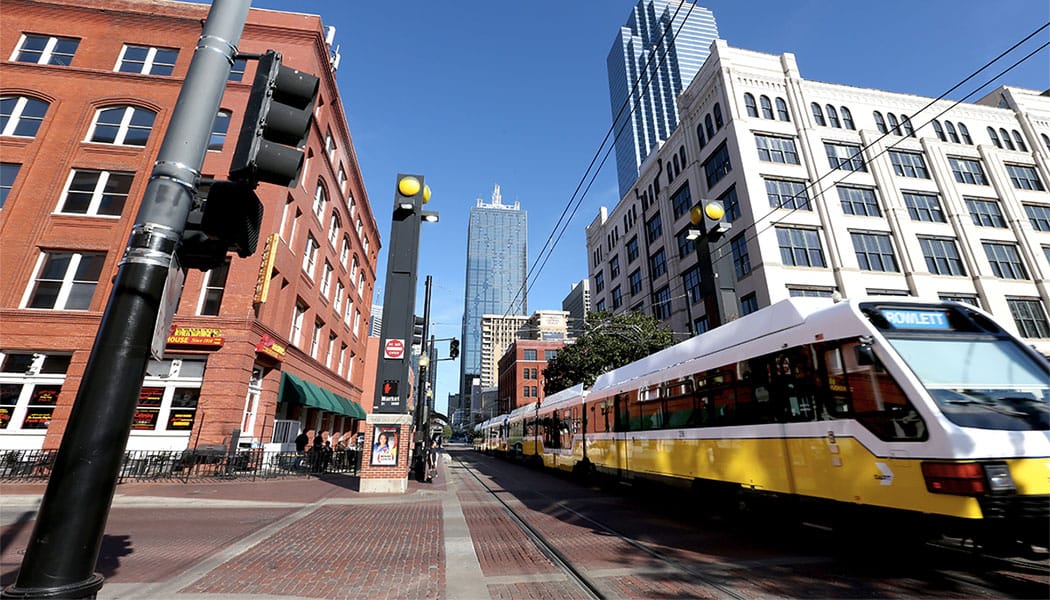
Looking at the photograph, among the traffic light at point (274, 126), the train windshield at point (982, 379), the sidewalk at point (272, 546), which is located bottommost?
the sidewalk at point (272, 546)

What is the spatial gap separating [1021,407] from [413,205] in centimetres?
1503

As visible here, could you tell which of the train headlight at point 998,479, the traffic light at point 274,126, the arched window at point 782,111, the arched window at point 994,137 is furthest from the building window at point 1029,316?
the traffic light at point 274,126

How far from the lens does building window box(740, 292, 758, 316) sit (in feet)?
85.8

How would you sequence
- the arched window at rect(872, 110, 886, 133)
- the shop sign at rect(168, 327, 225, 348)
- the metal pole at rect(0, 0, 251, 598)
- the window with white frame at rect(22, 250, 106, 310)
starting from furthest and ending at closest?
the arched window at rect(872, 110, 886, 133) < the window with white frame at rect(22, 250, 106, 310) < the shop sign at rect(168, 327, 225, 348) < the metal pole at rect(0, 0, 251, 598)

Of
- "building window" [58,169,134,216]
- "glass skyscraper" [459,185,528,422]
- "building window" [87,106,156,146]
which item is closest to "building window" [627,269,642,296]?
"building window" [87,106,156,146]

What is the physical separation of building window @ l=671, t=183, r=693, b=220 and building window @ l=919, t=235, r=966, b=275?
14430 millimetres

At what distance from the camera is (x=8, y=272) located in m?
17.3

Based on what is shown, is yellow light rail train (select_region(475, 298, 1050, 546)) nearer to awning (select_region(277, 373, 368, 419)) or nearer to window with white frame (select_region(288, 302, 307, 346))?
awning (select_region(277, 373, 368, 419))

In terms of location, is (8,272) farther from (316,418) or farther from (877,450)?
(877,450)

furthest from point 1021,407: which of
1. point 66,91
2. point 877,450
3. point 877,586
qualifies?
point 66,91

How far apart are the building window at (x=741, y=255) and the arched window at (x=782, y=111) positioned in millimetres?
9696

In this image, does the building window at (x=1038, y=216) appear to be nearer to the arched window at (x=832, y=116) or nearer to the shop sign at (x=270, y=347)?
the arched window at (x=832, y=116)

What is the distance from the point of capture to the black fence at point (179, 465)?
563 inches

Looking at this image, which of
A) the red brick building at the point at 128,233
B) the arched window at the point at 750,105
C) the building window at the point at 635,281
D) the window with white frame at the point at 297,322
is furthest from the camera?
the building window at the point at 635,281
